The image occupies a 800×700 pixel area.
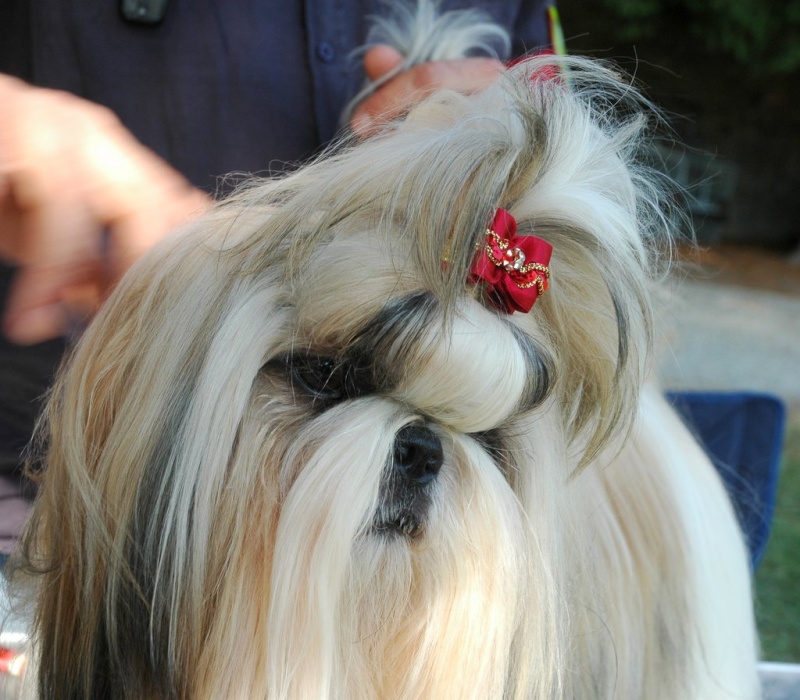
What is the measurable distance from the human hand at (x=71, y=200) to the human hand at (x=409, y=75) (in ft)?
1.07

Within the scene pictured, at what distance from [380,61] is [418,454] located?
89 cm

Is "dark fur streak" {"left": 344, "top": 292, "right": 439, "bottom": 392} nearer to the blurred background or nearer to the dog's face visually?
the dog's face

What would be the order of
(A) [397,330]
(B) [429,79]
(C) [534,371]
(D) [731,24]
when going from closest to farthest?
(A) [397,330] → (C) [534,371] → (B) [429,79] → (D) [731,24]

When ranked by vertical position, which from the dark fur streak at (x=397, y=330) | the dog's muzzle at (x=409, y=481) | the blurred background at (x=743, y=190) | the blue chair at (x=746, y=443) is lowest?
the blurred background at (x=743, y=190)

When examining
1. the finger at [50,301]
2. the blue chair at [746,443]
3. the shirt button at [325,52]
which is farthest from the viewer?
the blue chair at [746,443]

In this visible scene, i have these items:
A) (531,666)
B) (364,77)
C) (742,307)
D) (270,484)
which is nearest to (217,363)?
(270,484)

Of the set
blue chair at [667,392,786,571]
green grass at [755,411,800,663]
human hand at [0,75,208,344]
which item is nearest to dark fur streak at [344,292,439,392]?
human hand at [0,75,208,344]

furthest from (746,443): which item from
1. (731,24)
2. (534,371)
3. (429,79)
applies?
(731,24)

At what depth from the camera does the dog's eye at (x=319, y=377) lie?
102 centimetres

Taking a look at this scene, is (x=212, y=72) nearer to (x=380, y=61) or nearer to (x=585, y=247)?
(x=380, y=61)

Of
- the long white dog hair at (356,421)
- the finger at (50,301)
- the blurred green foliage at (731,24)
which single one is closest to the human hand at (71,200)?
the finger at (50,301)

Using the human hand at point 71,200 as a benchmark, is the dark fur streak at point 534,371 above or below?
below

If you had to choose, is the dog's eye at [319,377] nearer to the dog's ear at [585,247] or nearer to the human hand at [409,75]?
the dog's ear at [585,247]

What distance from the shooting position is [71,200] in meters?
1.16
